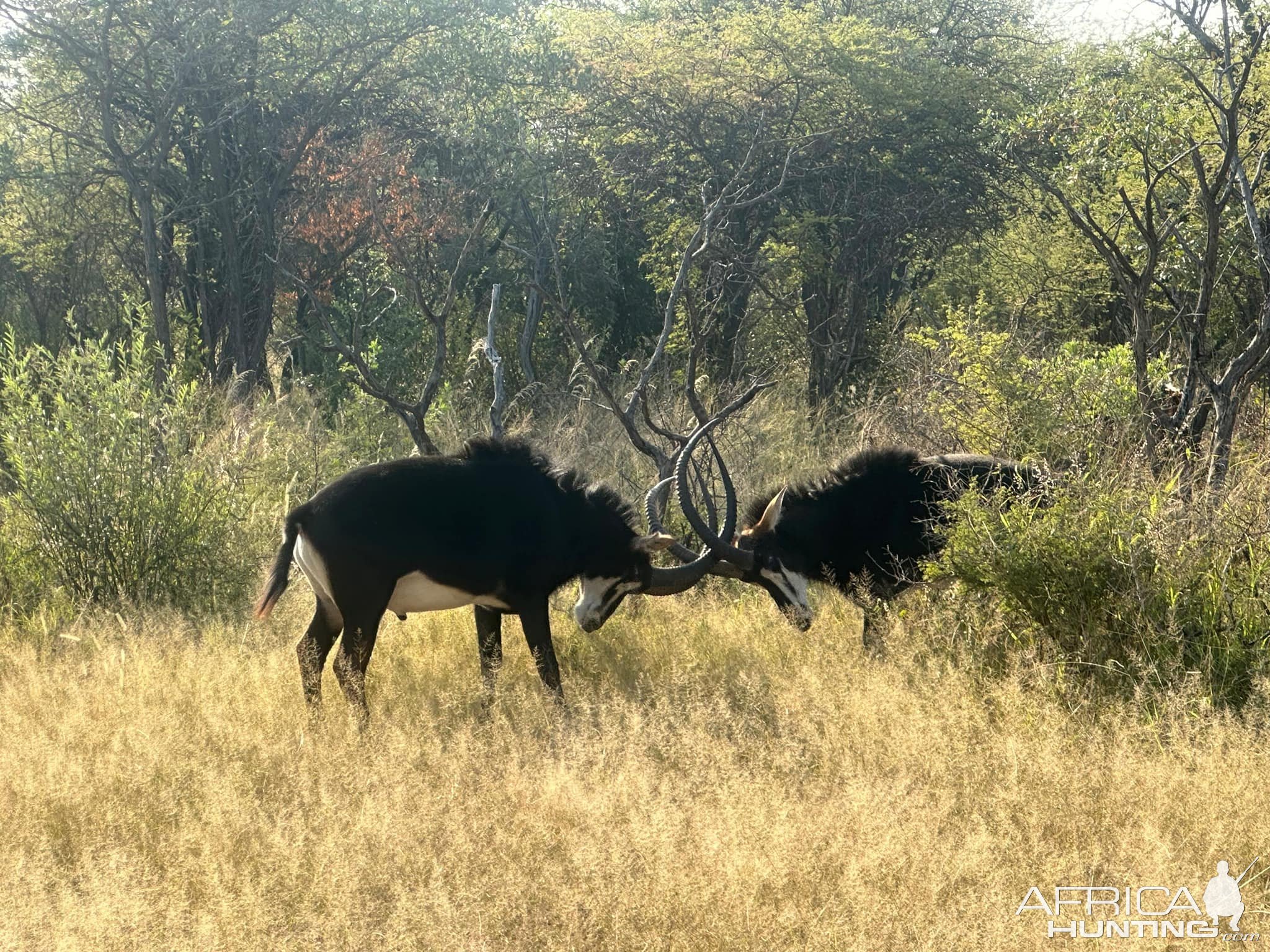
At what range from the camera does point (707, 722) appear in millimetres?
6211

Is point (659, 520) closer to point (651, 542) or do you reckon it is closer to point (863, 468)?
point (651, 542)

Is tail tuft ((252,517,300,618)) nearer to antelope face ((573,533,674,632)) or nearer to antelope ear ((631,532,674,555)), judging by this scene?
antelope face ((573,533,674,632))

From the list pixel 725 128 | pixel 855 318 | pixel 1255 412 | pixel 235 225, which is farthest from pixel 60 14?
pixel 1255 412

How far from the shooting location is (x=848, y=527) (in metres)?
7.95

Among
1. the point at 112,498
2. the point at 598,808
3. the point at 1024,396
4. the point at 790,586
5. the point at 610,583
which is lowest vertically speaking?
the point at 598,808

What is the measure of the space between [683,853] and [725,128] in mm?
14979

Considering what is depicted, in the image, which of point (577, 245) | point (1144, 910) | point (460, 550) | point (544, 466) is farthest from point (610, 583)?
point (577, 245)

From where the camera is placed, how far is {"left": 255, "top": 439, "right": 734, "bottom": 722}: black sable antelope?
6.35 metres

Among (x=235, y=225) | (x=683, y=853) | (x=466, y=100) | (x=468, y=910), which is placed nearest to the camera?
(x=468, y=910)

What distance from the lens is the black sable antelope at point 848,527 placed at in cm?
775

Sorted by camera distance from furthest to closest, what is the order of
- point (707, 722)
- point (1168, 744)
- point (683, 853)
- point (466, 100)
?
point (466, 100) < point (707, 722) < point (1168, 744) < point (683, 853)

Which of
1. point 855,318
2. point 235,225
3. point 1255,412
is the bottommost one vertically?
point 1255,412

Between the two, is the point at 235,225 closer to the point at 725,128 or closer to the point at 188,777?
the point at 725,128

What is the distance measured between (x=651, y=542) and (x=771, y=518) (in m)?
0.99
